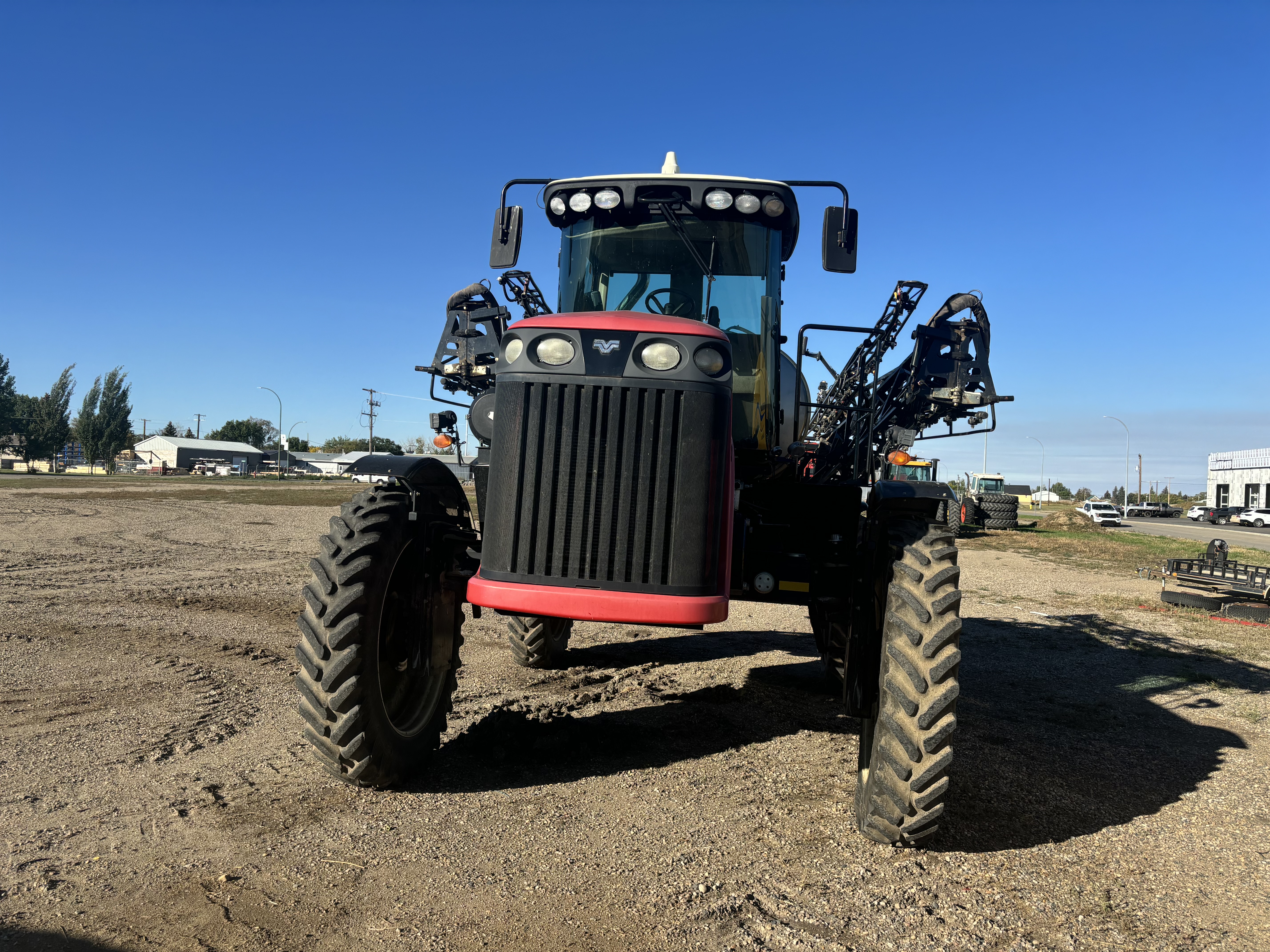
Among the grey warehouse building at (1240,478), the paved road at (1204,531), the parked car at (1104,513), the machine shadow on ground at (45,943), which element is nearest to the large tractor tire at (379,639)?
the machine shadow on ground at (45,943)

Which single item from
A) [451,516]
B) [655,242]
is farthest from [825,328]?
[451,516]

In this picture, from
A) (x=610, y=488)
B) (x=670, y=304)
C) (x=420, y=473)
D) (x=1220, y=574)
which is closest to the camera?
(x=610, y=488)

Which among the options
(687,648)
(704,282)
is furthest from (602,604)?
(687,648)

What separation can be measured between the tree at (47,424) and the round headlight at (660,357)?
82453 millimetres

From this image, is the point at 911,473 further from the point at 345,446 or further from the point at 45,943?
the point at 345,446

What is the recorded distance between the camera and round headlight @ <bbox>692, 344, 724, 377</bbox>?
3.59m

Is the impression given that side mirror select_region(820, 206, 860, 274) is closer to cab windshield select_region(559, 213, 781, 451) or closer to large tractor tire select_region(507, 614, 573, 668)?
cab windshield select_region(559, 213, 781, 451)

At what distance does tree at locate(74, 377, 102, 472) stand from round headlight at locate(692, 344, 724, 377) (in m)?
85.5

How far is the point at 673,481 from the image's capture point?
11.7 ft

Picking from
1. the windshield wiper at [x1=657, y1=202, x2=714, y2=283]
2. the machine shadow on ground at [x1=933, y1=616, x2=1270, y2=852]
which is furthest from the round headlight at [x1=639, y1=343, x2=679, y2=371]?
the machine shadow on ground at [x1=933, y1=616, x2=1270, y2=852]

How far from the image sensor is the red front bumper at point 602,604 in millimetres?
3404

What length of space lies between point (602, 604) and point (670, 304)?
2098mm

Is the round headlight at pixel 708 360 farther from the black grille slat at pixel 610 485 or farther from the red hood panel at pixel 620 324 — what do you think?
the black grille slat at pixel 610 485

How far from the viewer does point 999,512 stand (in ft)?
91.9
